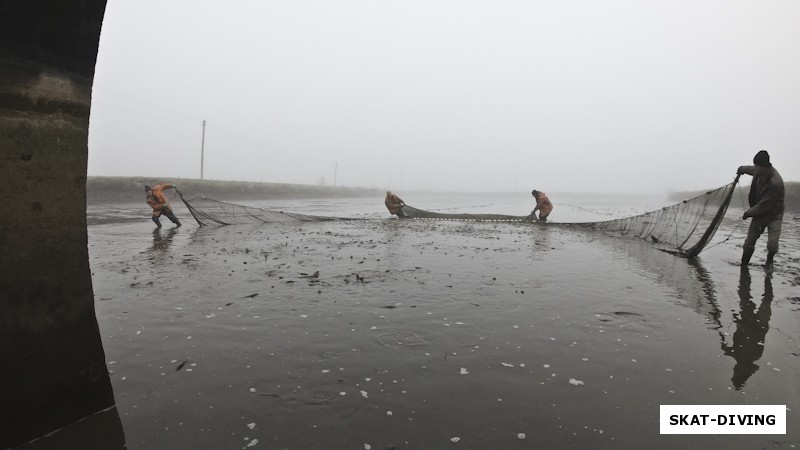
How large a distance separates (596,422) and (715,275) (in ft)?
25.7

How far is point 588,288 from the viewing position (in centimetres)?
720

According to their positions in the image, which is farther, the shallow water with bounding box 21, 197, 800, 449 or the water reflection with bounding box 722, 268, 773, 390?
the water reflection with bounding box 722, 268, 773, 390

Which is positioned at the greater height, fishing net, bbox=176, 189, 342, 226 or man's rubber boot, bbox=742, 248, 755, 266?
man's rubber boot, bbox=742, 248, 755, 266

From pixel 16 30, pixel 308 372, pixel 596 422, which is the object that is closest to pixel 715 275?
pixel 596 422

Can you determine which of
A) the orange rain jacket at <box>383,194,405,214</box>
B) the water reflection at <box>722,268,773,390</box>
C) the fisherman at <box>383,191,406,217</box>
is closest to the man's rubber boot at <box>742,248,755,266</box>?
the water reflection at <box>722,268,773,390</box>

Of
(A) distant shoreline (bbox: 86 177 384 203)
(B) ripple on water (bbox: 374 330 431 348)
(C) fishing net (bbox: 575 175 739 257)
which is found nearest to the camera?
(B) ripple on water (bbox: 374 330 431 348)

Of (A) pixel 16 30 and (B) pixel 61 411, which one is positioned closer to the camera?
(A) pixel 16 30

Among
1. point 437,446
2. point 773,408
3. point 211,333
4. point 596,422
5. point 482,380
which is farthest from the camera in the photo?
point 211,333

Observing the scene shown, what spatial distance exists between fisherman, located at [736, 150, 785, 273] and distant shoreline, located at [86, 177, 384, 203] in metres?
27.4

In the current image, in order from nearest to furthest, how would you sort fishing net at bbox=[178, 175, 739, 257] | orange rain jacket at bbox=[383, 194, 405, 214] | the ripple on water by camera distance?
the ripple on water → fishing net at bbox=[178, 175, 739, 257] → orange rain jacket at bbox=[383, 194, 405, 214]

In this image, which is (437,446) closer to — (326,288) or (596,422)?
(596,422)

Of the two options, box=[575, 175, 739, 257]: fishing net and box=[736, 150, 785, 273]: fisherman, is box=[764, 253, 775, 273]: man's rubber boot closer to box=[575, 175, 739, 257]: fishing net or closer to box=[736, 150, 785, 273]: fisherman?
box=[736, 150, 785, 273]: fisherman

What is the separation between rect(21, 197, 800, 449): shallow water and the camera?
9.69ft

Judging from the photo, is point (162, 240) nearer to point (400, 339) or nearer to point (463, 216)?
point (400, 339)
